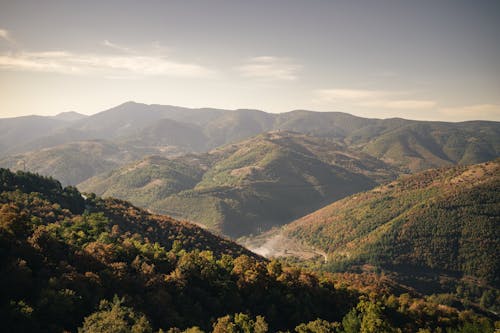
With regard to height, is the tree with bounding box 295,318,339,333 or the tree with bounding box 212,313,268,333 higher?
the tree with bounding box 212,313,268,333

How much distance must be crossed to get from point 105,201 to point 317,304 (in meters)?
114

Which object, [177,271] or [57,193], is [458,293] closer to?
[177,271]

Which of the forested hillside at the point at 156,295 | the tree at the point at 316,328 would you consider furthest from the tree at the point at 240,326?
the tree at the point at 316,328

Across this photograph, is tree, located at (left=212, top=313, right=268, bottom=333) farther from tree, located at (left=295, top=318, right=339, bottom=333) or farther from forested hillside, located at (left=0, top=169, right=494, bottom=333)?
tree, located at (left=295, top=318, right=339, bottom=333)

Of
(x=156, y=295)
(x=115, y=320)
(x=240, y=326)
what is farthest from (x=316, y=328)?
(x=115, y=320)

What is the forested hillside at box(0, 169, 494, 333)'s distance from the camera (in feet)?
146

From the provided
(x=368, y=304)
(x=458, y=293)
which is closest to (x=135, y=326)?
(x=368, y=304)

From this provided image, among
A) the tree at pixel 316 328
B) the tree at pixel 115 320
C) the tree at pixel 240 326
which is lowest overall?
the tree at pixel 316 328

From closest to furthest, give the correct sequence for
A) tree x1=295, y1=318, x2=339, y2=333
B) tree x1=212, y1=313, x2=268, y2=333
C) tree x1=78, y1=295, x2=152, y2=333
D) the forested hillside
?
tree x1=78, y1=295, x2=152, y2=333, the forested hillside, tree x1=212, y1=313, x2=268, y2=333, tree x1=295, y1=318, x2=339, y2=333

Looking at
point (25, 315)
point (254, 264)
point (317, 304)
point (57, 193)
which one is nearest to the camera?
point (25, 315)

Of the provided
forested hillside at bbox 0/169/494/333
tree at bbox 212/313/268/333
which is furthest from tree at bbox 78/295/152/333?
tree at bbox 212/313/268/333

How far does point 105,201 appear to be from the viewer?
153250mm

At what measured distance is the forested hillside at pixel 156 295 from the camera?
44594mm

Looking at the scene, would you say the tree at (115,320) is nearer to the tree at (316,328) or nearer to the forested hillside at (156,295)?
the forested hillside at (156,295)
